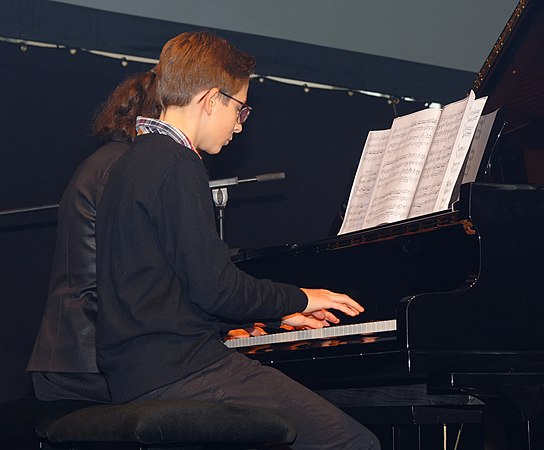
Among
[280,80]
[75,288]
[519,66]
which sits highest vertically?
[280,80]

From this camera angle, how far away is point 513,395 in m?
2.26

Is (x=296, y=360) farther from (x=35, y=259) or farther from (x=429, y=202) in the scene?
(x=35, y=259)

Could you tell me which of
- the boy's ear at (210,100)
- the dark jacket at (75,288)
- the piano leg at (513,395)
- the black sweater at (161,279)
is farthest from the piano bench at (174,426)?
the boy's ear at (210,100)

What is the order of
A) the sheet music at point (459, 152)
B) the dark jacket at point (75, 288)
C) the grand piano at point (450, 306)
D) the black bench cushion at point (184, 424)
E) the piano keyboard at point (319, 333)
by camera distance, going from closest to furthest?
1. the black bench cushion at point (184, 424)
2. the grand piano at point (450, 306)
3. the piano keyboard at point (319, 333)
4. the dark jacket at point (75, 288)
5. the sheet music at point (459, 152)

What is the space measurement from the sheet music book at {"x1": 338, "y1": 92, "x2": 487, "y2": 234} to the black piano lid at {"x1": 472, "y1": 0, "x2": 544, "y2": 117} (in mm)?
262

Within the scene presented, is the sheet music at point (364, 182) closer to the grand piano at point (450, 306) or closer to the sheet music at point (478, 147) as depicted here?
the grand piano at point (450, 306)

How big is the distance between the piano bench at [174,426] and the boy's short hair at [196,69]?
81 cm

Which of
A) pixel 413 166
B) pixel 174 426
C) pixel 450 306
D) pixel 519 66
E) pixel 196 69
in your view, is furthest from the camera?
pixel 519 66

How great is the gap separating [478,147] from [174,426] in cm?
126

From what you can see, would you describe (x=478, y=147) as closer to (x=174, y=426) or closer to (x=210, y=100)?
(x=210, y=100)

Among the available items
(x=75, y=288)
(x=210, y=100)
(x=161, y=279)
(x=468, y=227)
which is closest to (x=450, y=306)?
(x=468, y=227)

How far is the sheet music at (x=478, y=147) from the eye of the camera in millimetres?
2668

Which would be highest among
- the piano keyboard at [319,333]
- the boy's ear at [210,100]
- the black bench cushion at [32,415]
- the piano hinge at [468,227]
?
the boy's ear at [210,100]

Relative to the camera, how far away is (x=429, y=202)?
269cm
